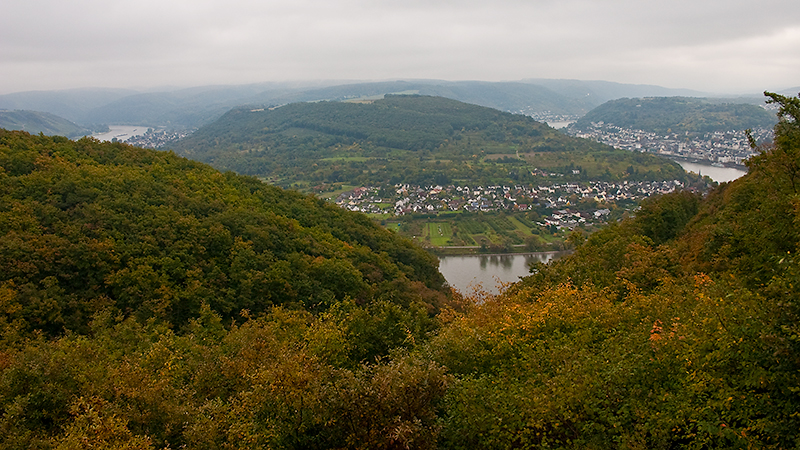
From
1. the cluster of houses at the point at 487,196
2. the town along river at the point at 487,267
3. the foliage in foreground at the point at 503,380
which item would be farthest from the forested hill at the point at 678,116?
the foliage in foreground at the point at 503,380

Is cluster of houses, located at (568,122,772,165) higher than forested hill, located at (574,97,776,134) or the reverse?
the reverse

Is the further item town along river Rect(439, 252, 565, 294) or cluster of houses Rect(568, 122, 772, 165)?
cluster of houses Rect(568, 122, 772, 165)

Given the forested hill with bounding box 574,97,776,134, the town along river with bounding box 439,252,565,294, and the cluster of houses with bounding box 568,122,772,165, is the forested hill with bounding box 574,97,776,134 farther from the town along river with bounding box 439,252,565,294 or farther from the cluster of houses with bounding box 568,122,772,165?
the town along river with bounding box 439,252,565,294

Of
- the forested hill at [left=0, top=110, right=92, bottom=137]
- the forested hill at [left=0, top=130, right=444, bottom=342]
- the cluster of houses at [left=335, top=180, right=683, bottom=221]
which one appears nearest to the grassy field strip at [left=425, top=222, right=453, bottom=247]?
the cluster of houses at [left=335, top=180, right=683, bottom=221]

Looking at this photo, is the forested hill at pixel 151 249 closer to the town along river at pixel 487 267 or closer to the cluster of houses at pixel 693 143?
the town along river at pixel 487 267

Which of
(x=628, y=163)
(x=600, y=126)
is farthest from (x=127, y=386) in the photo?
(x=600, y=126)

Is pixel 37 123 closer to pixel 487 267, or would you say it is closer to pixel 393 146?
pixel 393 146

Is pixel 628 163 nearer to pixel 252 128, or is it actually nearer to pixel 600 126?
pixel 600 126

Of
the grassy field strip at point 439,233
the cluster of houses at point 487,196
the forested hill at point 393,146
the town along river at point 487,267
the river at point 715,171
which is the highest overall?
the forested hill at point 393,146
